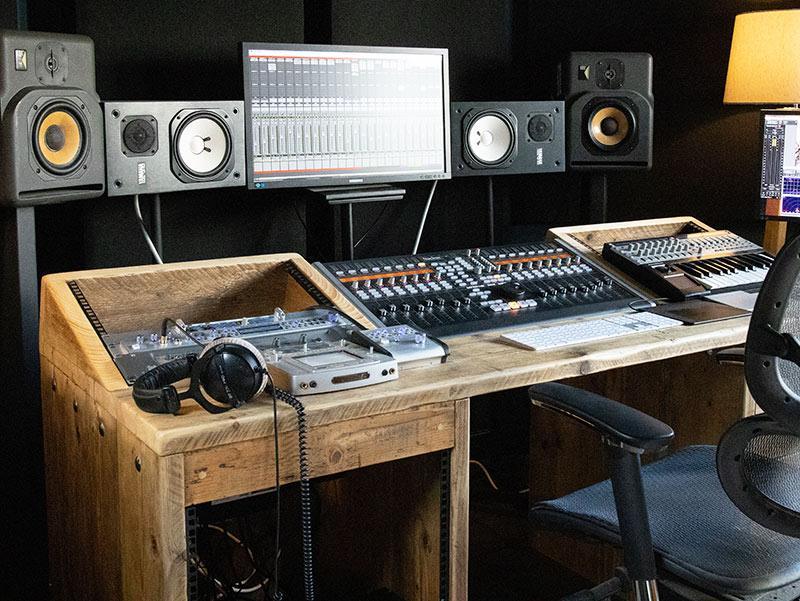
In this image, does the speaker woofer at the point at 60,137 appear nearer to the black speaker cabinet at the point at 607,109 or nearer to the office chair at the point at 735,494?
the office chair at the point at 735,494

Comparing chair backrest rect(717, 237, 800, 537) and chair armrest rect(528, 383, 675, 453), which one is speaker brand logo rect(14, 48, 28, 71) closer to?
chair armrest rect(528, 383, 675, 453)

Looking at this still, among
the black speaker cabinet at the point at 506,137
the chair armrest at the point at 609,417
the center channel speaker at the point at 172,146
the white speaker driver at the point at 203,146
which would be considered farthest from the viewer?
the black speaker cabinet at the point at 506,137

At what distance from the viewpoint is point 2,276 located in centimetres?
231

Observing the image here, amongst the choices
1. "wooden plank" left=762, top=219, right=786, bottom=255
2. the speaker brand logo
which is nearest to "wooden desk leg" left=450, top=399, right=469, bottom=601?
the speaker brand logo

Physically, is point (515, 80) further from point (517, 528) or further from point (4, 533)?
point (4, 533)

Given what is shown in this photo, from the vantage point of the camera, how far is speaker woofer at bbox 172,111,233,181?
2428 millimetres

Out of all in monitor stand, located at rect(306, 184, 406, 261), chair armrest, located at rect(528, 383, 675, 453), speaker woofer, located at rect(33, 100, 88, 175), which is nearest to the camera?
chair armrest, located at rect(528, 383, 675, 453)

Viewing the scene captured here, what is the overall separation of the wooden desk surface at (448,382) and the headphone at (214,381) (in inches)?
0.7

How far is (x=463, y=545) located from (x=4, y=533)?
4.18ft

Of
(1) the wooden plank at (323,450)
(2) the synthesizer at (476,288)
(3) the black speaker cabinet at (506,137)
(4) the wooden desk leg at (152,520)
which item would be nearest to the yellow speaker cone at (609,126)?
Result: (3) the black speaker cabinet at (506,137)

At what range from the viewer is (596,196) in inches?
127

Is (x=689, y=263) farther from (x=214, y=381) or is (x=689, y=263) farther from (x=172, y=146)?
(x=214, y=381)

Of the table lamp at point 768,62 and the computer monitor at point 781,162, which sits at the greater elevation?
the table lamp at point 768,62

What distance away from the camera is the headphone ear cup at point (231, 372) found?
1.52 m
